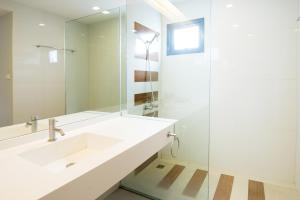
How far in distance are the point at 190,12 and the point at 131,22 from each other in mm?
734

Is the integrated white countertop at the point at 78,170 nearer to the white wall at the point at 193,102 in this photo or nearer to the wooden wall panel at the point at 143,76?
the white wall at the point at 193,102

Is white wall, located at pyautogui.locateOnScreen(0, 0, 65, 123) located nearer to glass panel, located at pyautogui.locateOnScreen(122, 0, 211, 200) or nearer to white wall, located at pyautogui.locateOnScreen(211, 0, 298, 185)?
glass panel, located at pyautogui.locateOnScreen(122, 0, 211, 200)

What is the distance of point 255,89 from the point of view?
2.25 metres

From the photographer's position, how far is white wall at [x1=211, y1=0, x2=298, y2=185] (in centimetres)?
210

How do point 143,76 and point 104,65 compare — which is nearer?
point 104,65

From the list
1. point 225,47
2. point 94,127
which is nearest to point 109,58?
point 94,127

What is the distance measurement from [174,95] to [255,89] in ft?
3.15

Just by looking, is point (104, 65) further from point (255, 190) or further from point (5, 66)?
point (255, 190)

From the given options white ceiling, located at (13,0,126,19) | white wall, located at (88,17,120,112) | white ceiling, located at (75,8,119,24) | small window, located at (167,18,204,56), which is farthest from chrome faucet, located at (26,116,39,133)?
small window, located at (167,18,204,56)

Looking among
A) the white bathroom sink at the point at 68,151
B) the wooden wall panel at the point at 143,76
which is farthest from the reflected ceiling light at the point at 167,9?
the white bathroom sink at the point at 68,151

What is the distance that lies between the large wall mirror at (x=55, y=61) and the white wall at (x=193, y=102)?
76 cm

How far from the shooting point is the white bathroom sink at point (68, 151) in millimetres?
1173

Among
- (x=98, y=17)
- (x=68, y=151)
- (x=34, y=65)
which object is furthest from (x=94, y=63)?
(x=68, y=151)

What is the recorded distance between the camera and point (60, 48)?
1.46 m
